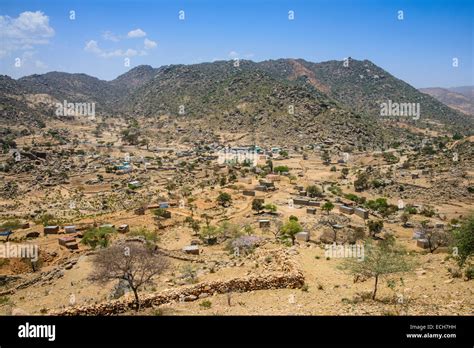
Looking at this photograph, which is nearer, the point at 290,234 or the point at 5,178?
the point at 290,234

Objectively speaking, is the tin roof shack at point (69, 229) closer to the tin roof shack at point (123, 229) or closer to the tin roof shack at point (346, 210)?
the tin roof shack at point (123, 229)

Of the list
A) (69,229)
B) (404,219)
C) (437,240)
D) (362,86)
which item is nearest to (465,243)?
(437,240)

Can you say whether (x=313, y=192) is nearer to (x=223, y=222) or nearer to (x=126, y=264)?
(x=223, y=222)

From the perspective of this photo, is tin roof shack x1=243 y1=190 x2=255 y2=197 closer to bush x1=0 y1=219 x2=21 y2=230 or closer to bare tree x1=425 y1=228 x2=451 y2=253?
bare tree x1=425 y1=228 x2=451 y2=253

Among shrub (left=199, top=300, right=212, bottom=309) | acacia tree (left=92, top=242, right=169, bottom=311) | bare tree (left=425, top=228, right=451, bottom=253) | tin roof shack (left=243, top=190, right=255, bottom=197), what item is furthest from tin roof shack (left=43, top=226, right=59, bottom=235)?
bare tree (left=425, top=228, right=451, bottom=253)
